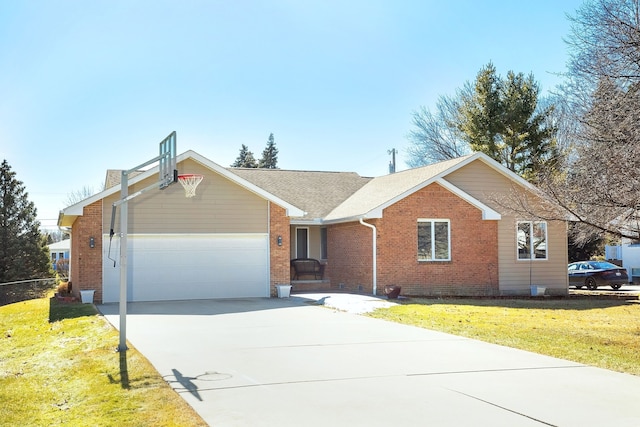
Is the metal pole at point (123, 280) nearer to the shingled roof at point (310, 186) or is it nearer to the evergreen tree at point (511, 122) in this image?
the shingled roof at point (310, 186)

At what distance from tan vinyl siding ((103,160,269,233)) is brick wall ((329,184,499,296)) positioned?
3908 mm

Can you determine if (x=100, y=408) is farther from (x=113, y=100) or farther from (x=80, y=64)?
(x=113, y=100)

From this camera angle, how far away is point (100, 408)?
7164 millimetres

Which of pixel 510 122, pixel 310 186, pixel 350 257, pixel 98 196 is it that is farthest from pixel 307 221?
pixel 510 122

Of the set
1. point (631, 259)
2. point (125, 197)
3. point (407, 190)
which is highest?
point (407, 190)

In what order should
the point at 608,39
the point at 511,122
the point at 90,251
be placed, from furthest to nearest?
the point at 511,122
the point at 90,251
the point at 608,39

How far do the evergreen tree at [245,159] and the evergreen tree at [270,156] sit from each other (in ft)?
10.9

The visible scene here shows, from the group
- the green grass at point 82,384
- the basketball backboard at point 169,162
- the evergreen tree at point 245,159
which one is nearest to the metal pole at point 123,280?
the green grass at point 82,384

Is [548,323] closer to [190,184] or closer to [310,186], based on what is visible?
[190,184]

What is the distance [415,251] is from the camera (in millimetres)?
21875

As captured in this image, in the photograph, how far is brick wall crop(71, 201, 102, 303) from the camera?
19094 millimetres

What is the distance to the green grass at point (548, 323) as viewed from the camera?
1058 centimetres

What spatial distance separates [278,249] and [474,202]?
7.17m

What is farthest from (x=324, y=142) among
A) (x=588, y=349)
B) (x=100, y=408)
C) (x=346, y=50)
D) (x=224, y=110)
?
(x=100, y=408)
